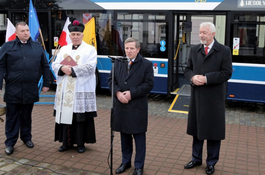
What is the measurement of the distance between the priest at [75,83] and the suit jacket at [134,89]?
2.64ft

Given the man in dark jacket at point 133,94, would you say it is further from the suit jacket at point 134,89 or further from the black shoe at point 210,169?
the black shoe at point 210,169

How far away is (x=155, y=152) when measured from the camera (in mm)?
5008

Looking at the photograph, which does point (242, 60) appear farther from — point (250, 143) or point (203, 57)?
point (203, 57)

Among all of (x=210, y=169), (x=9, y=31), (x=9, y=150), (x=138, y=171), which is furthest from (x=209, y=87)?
(x=9, y=31)

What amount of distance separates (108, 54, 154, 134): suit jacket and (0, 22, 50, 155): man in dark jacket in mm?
1465

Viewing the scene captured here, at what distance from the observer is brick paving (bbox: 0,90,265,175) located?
14.2ft

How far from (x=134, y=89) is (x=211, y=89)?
0.95m

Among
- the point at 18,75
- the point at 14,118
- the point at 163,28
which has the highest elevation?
the point at 163,28

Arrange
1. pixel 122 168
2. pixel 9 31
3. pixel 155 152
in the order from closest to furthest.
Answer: pixel 122 168 → pixel 155 152 → pixel 9 31

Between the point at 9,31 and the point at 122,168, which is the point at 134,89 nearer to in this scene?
the point at 122,168

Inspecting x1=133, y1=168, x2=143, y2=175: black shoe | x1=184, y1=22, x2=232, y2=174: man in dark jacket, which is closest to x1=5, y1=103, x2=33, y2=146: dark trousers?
x1=133, y1=168, x2=143, y2=175: black shoe

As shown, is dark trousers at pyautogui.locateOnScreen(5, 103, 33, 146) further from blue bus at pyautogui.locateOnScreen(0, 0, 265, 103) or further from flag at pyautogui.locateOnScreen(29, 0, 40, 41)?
blue bus at pyautogui.locateOnScreen(0, 0, 265, 103)

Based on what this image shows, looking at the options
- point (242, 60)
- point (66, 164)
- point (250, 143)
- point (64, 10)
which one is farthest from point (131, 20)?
point (66, 164)

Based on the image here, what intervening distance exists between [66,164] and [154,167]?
3.84ft
